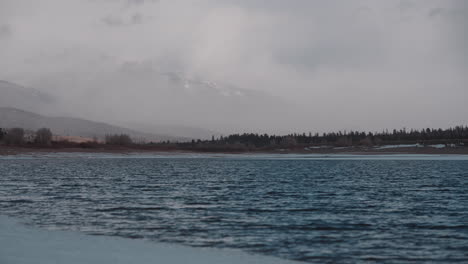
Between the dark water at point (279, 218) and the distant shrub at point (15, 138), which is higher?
the distant shrub at point (15, 138)

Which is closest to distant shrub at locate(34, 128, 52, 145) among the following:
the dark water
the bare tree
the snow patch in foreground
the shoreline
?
the bare tree

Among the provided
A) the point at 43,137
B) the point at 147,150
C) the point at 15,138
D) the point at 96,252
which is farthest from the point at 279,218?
the point at 15,138

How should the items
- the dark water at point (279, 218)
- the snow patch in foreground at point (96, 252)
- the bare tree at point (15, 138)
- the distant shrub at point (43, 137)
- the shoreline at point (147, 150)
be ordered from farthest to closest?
1. the bare tree at point (15, 138)
2. the distant shrub at point (43, 137)
3. the shoreline at point (147, 150)
4. the dark water at point (279, 218)
5. the snow patch in foreground at point (96, 252)

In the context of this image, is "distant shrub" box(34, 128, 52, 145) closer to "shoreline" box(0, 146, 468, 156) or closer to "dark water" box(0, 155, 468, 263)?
"shoreline" box(0, 146, 468, 156)

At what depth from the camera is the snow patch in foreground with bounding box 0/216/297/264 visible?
55.4ft

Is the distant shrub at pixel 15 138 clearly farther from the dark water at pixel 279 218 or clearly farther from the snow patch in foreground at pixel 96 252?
the snow patch in foreground at pixel 96 252

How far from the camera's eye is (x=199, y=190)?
44969mm

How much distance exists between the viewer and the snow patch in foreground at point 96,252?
55.4 ft

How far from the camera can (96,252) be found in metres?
18.2

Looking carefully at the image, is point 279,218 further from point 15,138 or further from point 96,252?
point 15,138

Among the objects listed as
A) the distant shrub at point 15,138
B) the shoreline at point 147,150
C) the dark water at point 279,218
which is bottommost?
the dark water at point 279,218

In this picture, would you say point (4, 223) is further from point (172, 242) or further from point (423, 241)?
point (423, 241)

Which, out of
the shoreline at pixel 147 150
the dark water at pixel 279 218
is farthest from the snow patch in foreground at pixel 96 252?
the shoreline at pixel 147 150

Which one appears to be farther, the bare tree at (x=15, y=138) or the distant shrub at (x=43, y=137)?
the bare tree at (x=15, y=138)
